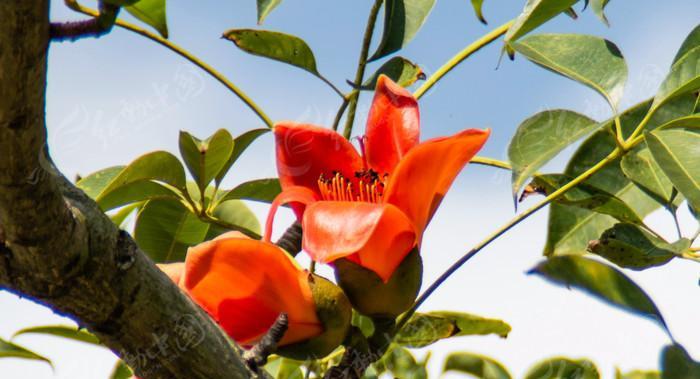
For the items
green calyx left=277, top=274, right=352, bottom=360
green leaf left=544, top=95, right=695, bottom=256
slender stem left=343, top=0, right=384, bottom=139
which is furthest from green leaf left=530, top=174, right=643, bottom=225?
green calyx left=277, top=274, right=352, bottom=360

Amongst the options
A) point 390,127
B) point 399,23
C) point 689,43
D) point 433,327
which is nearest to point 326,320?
point 390,127

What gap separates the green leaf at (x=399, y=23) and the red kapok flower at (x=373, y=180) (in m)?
0.10

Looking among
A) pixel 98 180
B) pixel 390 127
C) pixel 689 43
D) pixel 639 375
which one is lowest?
pixel 639 375

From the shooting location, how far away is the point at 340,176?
151 centimetres

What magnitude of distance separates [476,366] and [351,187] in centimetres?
52

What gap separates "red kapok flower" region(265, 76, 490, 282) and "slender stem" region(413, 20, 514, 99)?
21cm

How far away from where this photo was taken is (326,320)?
137 centimetres

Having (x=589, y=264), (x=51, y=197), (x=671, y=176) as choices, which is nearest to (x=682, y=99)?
(x=671, y=176)

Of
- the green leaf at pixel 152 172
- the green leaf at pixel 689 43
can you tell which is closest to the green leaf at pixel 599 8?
the green leaf at pixel 689 43

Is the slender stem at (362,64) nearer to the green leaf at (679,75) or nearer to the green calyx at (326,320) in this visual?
the green calyx at (326,320)

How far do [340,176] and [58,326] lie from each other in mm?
720

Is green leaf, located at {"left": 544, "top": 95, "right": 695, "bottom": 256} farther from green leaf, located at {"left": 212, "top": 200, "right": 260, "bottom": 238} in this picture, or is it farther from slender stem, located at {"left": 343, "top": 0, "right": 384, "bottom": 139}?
green leaf, located at {"left": 212, "top": 200, "right": 260, "bottom": 238}

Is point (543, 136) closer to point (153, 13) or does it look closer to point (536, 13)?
point (536, 13)

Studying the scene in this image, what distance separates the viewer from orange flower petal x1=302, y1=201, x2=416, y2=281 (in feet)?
4.08
